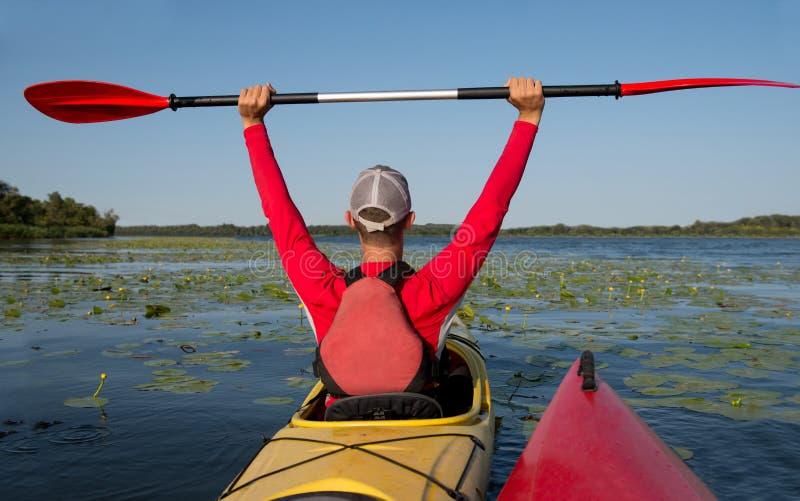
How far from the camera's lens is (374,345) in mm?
2400

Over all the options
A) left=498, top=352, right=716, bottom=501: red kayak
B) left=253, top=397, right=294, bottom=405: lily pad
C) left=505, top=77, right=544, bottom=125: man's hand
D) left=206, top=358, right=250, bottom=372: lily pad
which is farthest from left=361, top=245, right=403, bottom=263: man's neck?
left=206, top=358, right=250, bottom=372: lily pad

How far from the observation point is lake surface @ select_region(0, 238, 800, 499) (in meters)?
3.80

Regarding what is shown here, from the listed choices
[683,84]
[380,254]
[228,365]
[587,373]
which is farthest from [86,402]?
[683,84]

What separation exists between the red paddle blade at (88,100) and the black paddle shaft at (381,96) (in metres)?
0.50

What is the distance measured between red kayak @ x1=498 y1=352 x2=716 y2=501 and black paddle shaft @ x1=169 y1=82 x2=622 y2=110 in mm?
1611

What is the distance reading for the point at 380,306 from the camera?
2.39 metres

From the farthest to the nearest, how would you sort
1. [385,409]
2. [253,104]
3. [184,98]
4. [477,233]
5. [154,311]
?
1. [154,311]
2. [184,98]
3. [253,104]
4. [385,409]
5. [477,233]

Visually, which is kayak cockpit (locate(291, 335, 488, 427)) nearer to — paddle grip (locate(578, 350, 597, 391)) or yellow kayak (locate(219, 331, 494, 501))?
yellow kayak (locate(219, 331, 494, 501))

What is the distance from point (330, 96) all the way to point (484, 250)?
157cm

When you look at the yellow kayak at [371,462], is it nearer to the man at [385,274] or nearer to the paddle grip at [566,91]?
the man at [385,274]

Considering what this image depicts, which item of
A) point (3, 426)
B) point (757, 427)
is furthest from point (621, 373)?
point (3, 426)

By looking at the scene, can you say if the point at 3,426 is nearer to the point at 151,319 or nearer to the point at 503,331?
the point at 151,319

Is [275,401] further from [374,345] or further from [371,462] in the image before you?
[371,462]

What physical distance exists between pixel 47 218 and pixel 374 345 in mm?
70643
